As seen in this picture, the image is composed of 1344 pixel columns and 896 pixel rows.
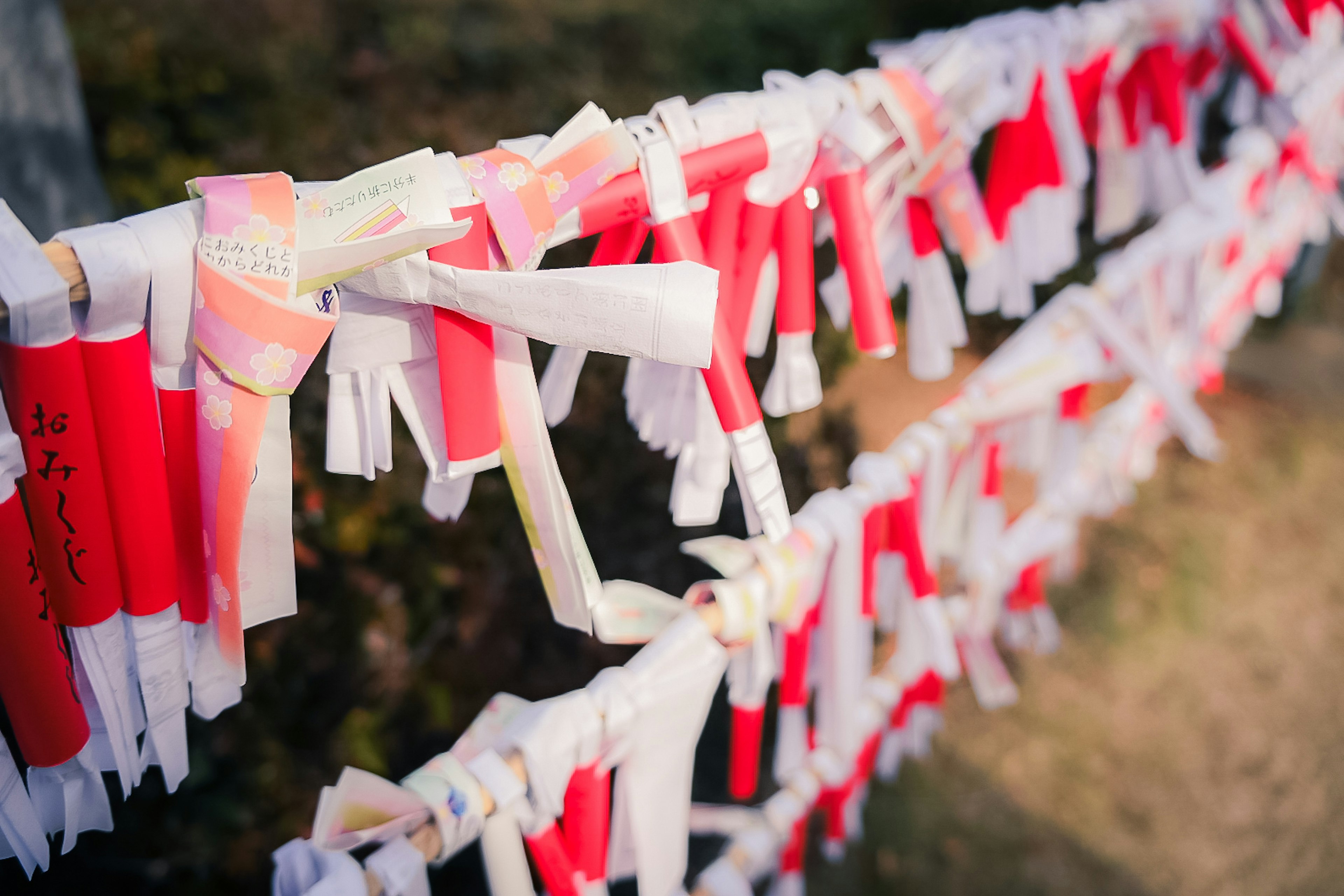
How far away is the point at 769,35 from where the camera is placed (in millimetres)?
2709

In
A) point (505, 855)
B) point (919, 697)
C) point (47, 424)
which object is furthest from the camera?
point (919, 697)

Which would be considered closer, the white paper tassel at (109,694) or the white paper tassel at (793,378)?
the white paper tassel at (109,694)

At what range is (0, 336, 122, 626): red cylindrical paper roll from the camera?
1.25ft

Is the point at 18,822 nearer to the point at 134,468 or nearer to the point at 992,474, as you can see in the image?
the point at 134,468

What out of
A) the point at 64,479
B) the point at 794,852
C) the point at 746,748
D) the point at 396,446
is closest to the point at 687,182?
the point at 64,479

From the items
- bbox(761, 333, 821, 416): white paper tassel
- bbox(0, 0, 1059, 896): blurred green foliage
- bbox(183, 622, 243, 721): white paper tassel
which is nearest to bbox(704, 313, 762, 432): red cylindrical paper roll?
bbox(761, 333, 821, 416): white paper tassel

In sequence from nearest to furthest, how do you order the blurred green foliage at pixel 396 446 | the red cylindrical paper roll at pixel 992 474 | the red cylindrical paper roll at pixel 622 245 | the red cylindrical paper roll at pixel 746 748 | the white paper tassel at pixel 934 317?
the red cylindrical paper roll at pixel 622 245 → the white paper tassel at pixel 934 317 → the red cylindrical paper roll at pixel 746 748 → the red cylindrical paper roll at pixel 992 474 → the blurred green foliage at pixel 396 446

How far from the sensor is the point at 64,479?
0.41 meters

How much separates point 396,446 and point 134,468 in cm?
137

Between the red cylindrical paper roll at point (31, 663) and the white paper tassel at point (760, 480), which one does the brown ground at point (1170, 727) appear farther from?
the red cylindrical paper roll at point (31, 663)

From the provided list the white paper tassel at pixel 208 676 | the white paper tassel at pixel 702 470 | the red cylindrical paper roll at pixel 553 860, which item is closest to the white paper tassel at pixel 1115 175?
the white paper tassel at pixel 702 470

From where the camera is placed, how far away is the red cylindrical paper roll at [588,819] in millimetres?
668

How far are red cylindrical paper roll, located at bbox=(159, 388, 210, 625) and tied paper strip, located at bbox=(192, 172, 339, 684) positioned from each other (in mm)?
18

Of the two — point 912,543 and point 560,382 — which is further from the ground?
point 560,382
